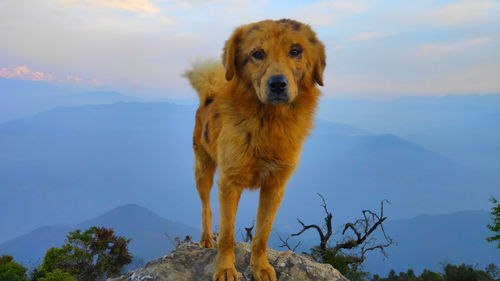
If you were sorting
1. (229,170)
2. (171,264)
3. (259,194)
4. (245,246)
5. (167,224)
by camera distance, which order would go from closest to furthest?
(229,170) → (259,194) → (171,264) → (245,246) → (167,224)

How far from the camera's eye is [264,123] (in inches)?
171

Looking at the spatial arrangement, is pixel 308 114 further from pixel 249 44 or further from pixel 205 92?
pixel 205 92

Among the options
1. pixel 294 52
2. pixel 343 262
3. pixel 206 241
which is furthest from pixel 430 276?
pixel 294 52

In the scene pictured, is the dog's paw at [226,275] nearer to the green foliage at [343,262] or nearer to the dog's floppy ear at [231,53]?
the dog's floppy ear at [231,53]

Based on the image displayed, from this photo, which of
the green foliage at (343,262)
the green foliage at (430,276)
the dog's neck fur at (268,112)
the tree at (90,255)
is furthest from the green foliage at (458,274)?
the dog's neck fur at (268,112)

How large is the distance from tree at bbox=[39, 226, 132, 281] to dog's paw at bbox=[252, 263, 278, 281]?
28.0ft

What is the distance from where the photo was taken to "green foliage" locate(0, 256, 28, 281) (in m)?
10.6

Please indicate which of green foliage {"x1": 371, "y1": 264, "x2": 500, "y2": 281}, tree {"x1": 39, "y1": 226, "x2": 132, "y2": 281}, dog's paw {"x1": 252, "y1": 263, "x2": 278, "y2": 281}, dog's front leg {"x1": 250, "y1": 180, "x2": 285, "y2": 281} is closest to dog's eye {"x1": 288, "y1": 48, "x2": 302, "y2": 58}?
dog's front leg {"x1": 250, "y1": 180, "x2": 285, "y2": 281}

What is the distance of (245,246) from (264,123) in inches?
97.0

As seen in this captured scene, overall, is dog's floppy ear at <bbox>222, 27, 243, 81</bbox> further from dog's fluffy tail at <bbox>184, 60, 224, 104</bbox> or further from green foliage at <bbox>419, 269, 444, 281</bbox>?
green foliage at <bbox>419, 269, 444, 281</bbox>

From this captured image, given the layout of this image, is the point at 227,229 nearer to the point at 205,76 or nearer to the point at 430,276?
the point at 205,76

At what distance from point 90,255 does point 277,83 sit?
10.7 meters

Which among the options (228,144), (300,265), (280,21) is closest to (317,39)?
(280,21)

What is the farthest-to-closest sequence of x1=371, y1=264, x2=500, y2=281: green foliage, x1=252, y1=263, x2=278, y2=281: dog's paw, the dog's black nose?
1. x1=371, y1=264, x2=500, y2=281: green foliage
2. x1=252, y1=263, x2=278, y2=281: dog's paw
3. the dog's black nose
